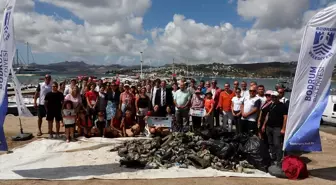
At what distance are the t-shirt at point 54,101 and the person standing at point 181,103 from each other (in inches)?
152

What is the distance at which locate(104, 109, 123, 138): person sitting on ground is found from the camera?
10125 mm

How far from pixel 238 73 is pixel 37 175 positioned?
157038mm

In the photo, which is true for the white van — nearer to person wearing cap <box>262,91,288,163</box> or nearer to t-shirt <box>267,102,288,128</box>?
person wearing cap <box>262,91,288,163</box>

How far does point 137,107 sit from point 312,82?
5.74m

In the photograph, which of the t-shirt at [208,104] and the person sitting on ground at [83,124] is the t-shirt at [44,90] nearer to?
the person sitting on ground at [83,124]

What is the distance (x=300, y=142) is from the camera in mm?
7055

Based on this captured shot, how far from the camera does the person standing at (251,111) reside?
8.77 m

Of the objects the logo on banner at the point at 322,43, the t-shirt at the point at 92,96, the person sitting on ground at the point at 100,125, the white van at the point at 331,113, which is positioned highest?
the logo on banner at the point at 322,43

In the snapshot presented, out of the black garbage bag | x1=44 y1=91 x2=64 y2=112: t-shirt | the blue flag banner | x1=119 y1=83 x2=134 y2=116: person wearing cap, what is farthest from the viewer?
x1=119 y1=83 x2=134 y2=116: person wearing cap

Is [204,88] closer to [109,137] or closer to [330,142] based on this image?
[109,137]

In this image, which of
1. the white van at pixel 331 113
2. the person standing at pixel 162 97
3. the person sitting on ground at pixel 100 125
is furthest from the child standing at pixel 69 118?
the white van at pixel 331 113

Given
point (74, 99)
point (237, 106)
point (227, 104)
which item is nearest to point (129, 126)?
point (74, 99)

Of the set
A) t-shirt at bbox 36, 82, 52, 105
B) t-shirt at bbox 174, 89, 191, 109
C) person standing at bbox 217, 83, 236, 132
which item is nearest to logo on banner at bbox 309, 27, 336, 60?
person standing at bbox 217, 83, 236, 132

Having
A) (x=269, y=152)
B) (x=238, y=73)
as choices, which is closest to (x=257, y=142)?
(x=269, y=152)
